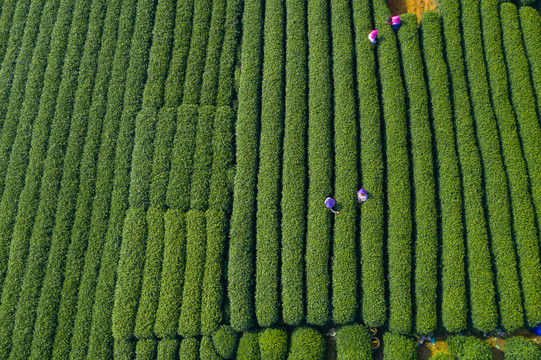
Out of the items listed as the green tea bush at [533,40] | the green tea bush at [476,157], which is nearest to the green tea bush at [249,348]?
the green tea bush at [476,157]

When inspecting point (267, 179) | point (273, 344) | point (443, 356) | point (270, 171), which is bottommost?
point (443, 356)

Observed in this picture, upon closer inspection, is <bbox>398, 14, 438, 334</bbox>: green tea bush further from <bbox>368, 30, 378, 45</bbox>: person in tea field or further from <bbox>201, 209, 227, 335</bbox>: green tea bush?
<bbox>201, 209, 227, 335</bbox>: green tea bush

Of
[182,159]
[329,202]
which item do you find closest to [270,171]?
[329,202]

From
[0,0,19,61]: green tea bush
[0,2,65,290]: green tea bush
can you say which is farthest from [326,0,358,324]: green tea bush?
[0,0,19,61]: green tea bush

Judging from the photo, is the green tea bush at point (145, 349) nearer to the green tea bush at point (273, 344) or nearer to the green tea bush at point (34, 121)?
the green tea bush at point (273, 344)

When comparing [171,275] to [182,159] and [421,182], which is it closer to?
[182,159]

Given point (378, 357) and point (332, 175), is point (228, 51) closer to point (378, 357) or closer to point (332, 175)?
point (332, 175)
